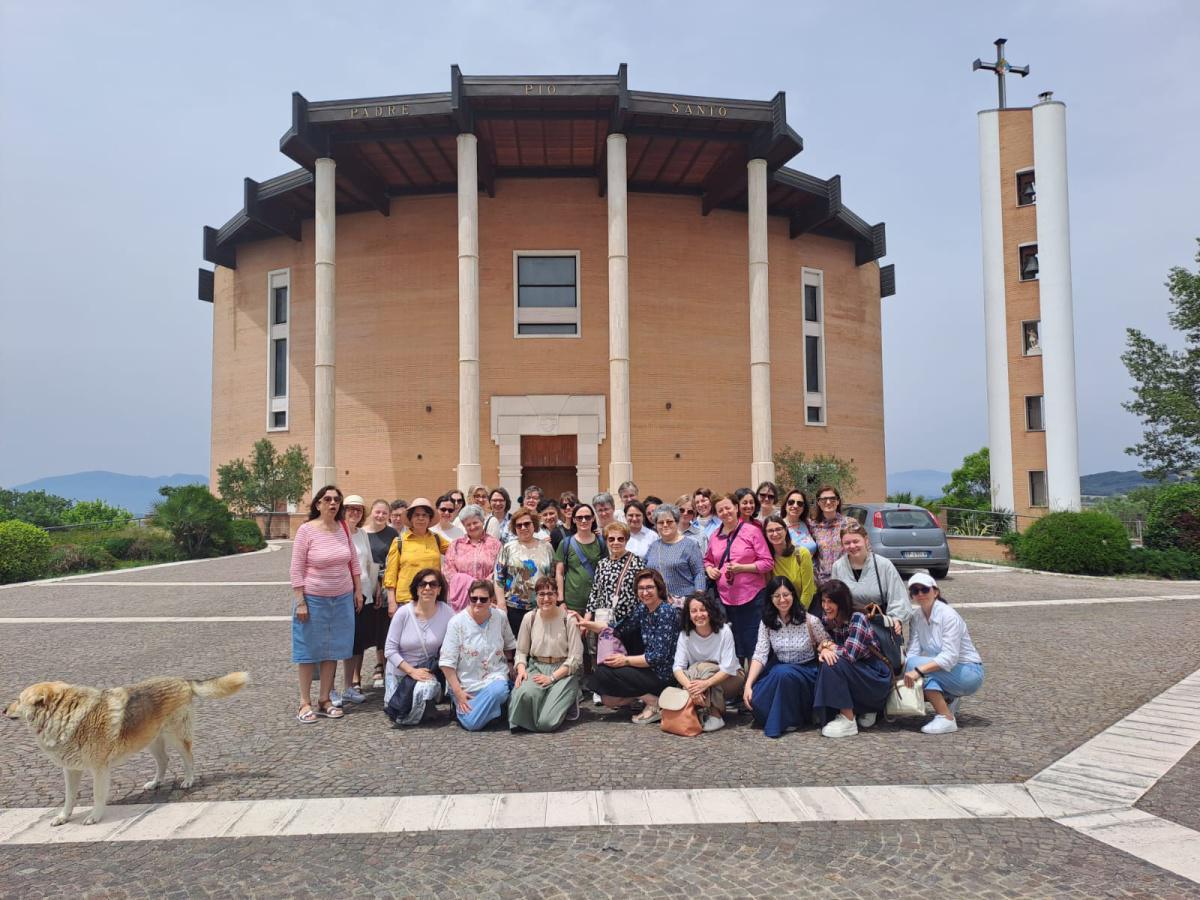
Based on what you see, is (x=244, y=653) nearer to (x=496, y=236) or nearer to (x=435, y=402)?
(x=435, y=402)

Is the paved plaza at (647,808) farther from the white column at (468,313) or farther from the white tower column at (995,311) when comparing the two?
the white tower column at (995,311)

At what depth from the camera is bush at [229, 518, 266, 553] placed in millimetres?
21719

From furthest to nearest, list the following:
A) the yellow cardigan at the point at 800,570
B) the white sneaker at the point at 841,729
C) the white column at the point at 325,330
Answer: the white column at the point at 325,330
the yellow cardigan at the point at 800,570
the white sneaker at the point at 841,729

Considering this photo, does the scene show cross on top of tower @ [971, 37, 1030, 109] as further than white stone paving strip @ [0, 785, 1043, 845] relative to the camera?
Yes

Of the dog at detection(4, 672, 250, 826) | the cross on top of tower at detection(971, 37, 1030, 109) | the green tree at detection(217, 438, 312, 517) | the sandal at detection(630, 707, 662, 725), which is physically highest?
the cross on top of tower at detection(971, 37, 1030, 109)

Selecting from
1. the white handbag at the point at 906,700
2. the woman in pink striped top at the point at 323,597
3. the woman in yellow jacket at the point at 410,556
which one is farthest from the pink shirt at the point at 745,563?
the woman in pink striped top at the point at 323,597

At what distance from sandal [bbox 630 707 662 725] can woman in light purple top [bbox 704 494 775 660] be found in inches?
33.6

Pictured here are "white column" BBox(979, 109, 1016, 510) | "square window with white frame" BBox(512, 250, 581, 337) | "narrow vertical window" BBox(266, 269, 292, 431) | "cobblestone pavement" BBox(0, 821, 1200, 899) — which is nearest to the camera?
"cobblestone pavement" BBox(0, 821, 1200, 899)

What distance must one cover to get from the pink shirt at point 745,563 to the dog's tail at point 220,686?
12.3 feet

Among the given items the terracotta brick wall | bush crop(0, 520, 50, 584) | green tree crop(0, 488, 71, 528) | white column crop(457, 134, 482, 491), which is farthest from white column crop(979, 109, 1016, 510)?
green tree crop(0, 488, 71, 528)

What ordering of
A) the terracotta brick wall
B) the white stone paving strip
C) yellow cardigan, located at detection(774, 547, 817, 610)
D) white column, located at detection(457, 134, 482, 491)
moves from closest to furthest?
the white stone paving strip, yellow cardigan, located at detection(774, 547, 817, 610), white column, located at detection(457, 134, 482, 491), the terracotta brick wall

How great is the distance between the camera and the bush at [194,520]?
19875 mm

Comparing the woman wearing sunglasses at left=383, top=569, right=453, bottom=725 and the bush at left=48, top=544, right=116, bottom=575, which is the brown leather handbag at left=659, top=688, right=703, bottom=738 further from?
the bush at left=48, top=544, right=116, bottom=575

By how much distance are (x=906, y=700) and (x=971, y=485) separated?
3343 cm
